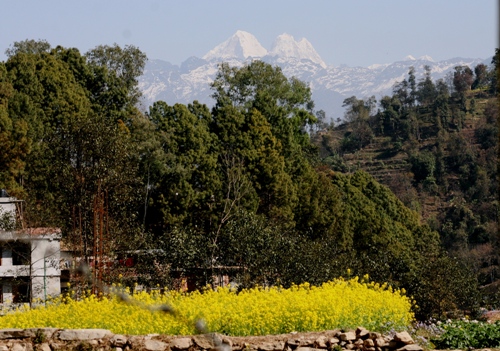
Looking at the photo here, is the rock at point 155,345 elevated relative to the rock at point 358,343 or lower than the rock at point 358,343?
elevated

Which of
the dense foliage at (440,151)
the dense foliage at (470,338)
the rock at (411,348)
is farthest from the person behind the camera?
the dense foliage at (440,151)

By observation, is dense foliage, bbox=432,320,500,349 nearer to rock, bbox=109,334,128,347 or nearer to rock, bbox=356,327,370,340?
rock, bbox=356,327,370,340

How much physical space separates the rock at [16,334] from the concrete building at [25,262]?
9.93 metres

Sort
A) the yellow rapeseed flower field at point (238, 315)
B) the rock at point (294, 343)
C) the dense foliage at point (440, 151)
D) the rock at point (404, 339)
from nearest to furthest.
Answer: the rock at point (404, 339)
the rock at point (294, 343)
the yellow rapeseed flower field at point (238, 315)
the dense foliage at point (440, 151)

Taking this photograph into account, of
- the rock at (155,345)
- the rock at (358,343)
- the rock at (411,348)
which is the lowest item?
the rock at (358,343)

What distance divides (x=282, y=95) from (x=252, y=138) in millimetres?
10981

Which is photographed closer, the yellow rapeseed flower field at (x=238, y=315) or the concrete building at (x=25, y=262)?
the yellow rapeseed flower field at (x=238, y=315)

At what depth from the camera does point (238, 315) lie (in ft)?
41.6

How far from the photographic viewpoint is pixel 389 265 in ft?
92.4

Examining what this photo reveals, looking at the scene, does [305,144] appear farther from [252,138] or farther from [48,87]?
[48,87]

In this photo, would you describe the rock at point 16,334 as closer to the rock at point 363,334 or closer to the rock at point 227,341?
the rock at point 227,341

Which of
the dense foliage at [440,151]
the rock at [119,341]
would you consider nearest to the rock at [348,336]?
the rock at [119,341]

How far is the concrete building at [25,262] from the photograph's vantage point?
22.5 metres

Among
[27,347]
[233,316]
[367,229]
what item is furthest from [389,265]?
[27,347]
